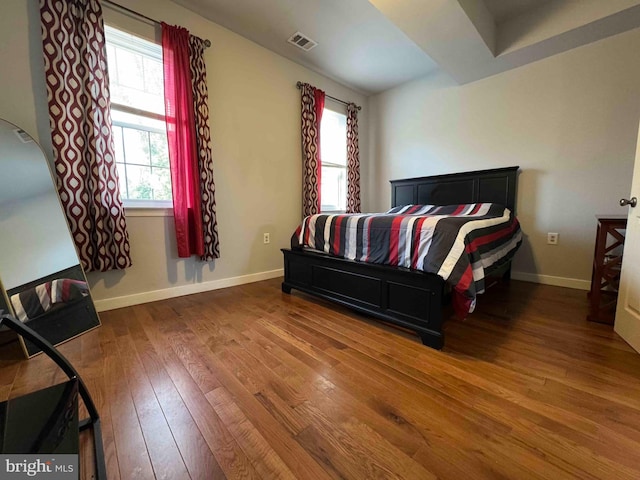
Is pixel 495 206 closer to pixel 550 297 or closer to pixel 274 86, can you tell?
pixel 550 297

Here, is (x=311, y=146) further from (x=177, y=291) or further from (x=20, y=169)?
(x=20, y=169)

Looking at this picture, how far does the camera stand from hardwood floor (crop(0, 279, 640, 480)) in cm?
83

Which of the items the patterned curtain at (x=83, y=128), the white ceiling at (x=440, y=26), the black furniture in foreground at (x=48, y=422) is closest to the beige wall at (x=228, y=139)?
the patterned curtain at (x=83, y=128)

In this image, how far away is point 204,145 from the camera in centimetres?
237

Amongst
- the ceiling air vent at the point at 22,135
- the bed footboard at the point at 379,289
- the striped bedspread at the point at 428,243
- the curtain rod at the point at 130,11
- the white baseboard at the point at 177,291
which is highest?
the curtain rod at the point at 130,11

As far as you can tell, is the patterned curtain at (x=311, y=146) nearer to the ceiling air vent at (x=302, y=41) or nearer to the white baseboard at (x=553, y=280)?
the ceiling air vent at (x=302, y=41)

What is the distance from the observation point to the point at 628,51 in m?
2.21

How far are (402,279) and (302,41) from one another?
2.67m

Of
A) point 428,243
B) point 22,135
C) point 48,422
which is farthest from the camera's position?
point 22,135

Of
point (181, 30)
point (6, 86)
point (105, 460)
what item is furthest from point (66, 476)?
point (181, 30)

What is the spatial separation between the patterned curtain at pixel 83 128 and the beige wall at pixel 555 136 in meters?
3.46

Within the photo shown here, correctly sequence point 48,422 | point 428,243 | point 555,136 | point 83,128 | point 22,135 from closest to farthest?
point 48,422
point 428,243
point 22,135
point 83,128
point 555,136

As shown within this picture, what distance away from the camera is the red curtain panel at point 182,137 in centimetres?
220

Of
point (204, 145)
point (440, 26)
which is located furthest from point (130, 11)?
point (440, 26)
